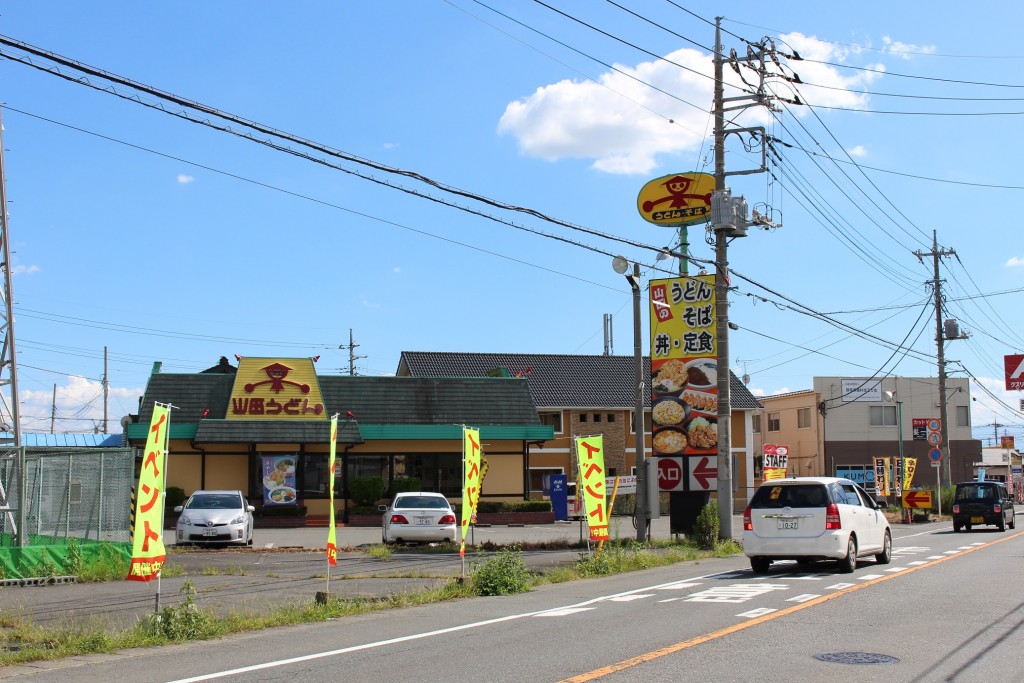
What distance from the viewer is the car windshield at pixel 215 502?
25.5 metres

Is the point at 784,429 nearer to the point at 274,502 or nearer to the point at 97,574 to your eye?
the point at 274,502

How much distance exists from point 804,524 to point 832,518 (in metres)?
0.46

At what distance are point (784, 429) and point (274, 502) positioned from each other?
44.8m

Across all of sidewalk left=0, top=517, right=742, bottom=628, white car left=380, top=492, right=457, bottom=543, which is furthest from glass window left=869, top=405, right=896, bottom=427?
white car left=380, top=492, right=457, bottom=543

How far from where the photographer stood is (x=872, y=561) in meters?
19.3

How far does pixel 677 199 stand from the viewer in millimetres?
33625

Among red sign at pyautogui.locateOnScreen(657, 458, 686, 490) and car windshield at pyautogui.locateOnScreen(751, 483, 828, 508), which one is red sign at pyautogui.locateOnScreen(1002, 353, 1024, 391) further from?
car windshield at pyautogui.locateOnScreen(751, 483, 828, 508)

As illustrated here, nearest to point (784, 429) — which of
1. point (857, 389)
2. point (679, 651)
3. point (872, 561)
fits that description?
point (857, 389)

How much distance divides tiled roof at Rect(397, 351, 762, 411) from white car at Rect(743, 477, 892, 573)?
34.6 meters

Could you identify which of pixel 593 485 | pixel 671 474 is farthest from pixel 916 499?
pixel 593 485

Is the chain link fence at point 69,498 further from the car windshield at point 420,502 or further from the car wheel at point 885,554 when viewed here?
the car wheel at point 885,554

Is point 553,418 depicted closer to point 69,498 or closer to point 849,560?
point 69,498

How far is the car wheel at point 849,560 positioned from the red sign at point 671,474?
911cm

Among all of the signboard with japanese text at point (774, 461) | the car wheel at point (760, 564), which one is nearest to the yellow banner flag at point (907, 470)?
the signboard with japanese text at point (774, 461)
